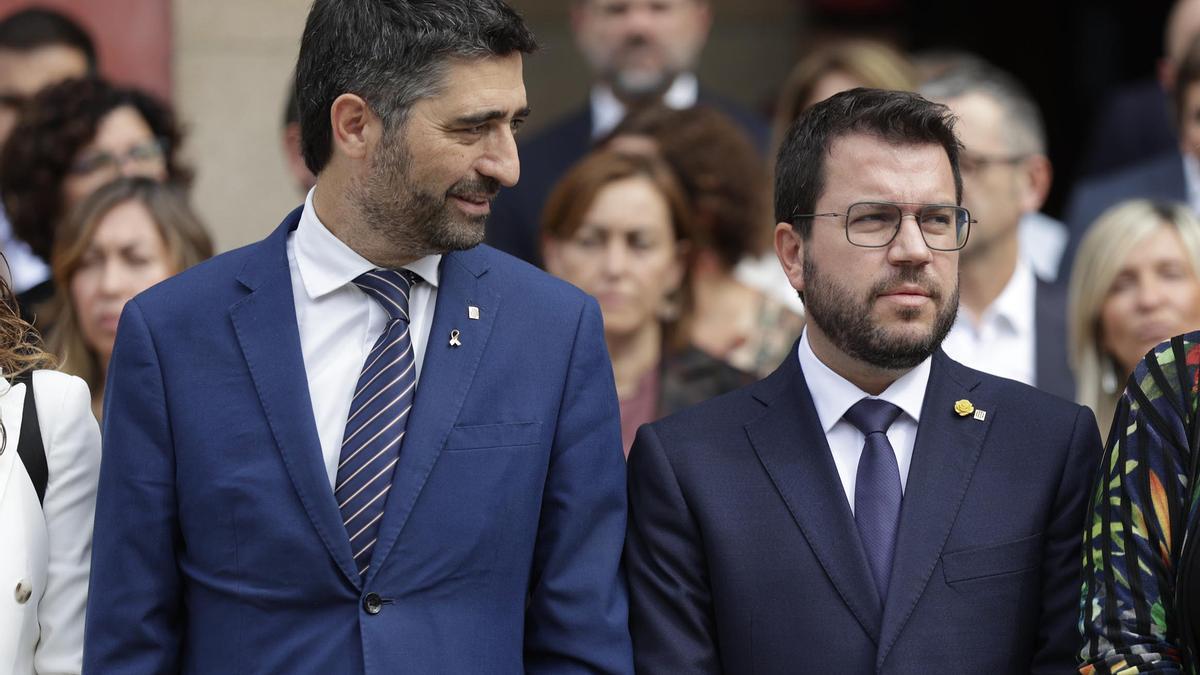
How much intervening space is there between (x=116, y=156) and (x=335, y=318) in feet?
8.58

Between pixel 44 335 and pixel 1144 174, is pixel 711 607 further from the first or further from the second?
pixel 1144 174

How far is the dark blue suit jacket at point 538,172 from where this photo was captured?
6.41 metres

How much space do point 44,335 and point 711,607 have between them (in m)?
2.68

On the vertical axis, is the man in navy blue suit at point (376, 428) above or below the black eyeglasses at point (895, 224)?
below

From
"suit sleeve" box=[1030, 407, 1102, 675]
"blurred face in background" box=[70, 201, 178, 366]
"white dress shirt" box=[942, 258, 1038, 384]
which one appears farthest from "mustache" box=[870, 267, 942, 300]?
"blurred face in background" box=[70, 201, 178, 366]

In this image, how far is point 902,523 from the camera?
11.9 ft

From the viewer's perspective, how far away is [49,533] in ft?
12.0

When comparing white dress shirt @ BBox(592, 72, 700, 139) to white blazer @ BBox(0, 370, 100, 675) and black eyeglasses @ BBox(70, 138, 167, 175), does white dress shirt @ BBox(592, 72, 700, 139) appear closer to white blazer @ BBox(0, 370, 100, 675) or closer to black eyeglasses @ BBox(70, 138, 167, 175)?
black eyeglasses @ BBox(70, 138, 167, 175)

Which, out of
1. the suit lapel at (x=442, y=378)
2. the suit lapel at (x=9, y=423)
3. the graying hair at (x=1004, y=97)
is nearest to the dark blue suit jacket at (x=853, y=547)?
the suit lapel at (x=442, y=378)

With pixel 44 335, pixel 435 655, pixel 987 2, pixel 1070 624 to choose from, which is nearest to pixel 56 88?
pixel 44 335

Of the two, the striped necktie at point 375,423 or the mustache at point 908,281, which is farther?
the mustache at point 908,281

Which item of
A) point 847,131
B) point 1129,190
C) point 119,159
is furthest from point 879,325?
point 1129,190

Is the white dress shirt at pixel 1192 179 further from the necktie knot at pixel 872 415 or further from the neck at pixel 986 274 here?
the necktie knot at pixel 872 415

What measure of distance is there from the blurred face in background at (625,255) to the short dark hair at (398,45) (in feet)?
6.56
